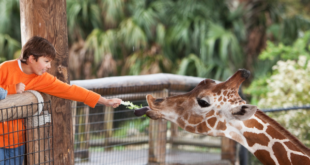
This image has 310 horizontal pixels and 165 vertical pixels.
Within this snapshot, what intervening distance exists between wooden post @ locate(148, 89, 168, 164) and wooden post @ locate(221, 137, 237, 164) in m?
1.01

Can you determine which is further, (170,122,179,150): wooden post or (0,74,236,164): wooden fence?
(170,122,179,150): wooden post

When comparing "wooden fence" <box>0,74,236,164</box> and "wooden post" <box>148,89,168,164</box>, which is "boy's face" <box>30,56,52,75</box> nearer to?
"wooden fence" <box>0,74,236,164</box>

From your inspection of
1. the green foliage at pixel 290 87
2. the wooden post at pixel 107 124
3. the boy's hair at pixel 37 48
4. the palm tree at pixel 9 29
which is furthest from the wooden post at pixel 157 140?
the palm tree at pixel 9 29

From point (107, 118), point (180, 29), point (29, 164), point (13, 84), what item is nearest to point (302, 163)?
point (107, 118)

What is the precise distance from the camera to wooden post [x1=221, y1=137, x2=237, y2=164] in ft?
12.7

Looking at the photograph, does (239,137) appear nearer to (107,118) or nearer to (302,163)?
(302,163)

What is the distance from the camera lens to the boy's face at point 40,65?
1.90 metres

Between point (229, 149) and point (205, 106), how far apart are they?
1.84 m

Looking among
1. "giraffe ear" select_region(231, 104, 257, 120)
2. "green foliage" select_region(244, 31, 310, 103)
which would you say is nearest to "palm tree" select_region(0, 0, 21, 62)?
"green foliage" select_region(244, 31, 310, 103)

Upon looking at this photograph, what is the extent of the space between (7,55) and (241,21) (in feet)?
19.3

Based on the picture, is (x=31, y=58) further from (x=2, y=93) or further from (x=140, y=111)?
(x=140, y=111)

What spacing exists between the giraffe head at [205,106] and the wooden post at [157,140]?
0.91 metres

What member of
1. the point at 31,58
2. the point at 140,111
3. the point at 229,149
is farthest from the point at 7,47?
the point at 140,111

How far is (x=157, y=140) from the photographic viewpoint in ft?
10.5
